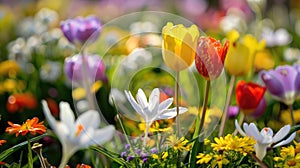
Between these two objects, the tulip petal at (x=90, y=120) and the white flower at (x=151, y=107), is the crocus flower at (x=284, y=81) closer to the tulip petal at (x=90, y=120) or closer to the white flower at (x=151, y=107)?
the white flower at (x=151, y=107)

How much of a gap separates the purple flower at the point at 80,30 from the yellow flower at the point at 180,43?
38 centimetres

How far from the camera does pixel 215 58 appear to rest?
1.06m

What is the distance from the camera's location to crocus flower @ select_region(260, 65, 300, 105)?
1.31 meters

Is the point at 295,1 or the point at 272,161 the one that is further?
the point at 295,1

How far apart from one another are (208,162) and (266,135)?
5.1 inches

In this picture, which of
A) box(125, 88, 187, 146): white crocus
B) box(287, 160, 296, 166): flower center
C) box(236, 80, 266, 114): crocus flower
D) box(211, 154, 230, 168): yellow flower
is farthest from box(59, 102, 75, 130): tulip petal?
box(236, 80, 266, 114): crocus flower

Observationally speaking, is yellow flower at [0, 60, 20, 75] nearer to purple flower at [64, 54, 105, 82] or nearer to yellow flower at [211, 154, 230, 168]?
purple flower at [64, 54, 105, 82]

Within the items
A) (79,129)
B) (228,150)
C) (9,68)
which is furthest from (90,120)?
(9,68)

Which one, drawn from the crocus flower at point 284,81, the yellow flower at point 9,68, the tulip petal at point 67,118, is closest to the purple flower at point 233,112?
the crocus flower at point 284,81

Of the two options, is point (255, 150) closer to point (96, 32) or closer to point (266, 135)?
point (266, 135)

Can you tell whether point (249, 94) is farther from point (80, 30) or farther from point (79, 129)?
point (79, 129)

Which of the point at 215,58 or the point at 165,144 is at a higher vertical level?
the point at 215,58

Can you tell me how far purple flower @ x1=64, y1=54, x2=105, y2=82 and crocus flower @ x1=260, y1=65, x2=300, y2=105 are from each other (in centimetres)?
41

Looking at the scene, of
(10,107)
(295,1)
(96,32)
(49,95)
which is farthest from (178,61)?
(295,1)
